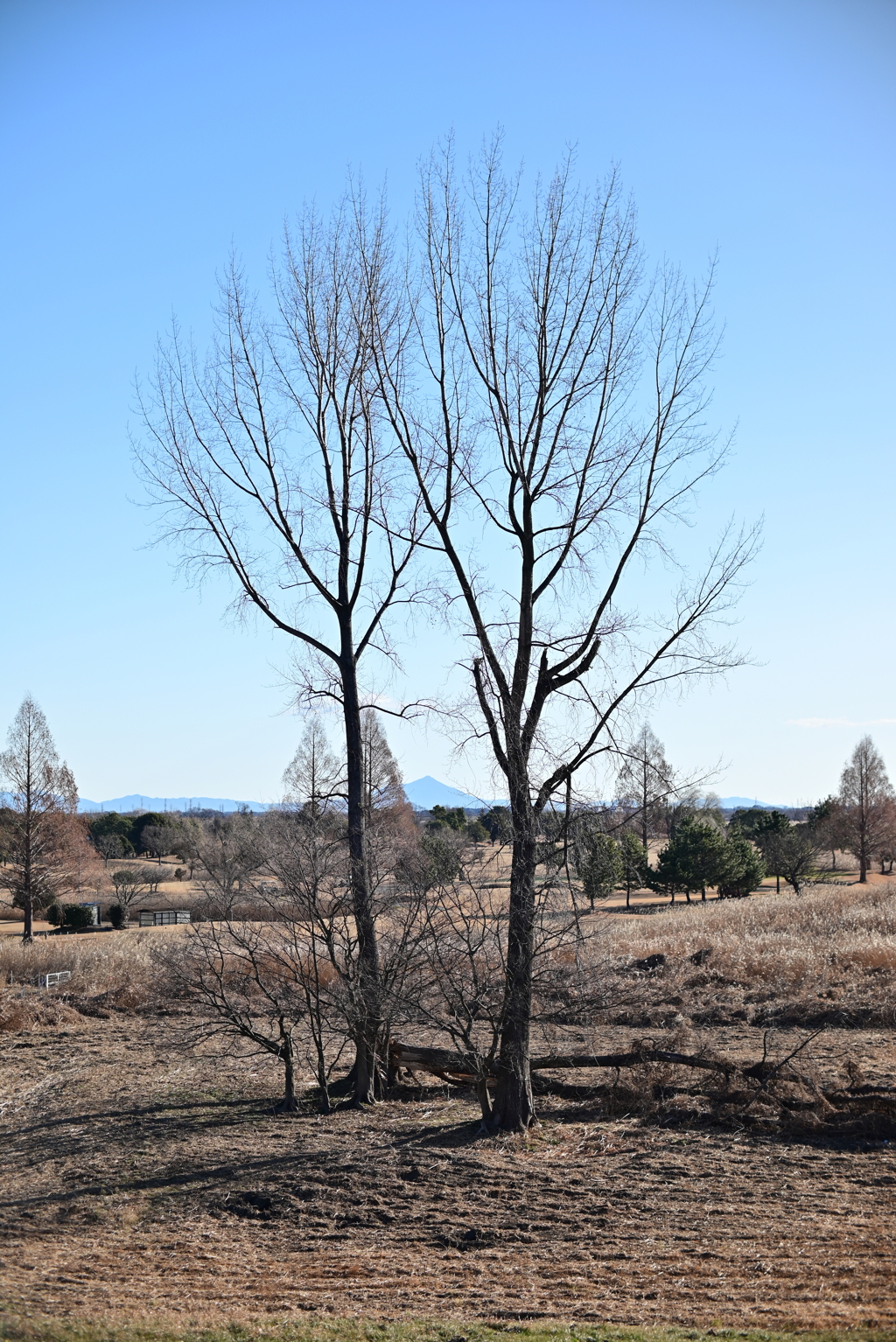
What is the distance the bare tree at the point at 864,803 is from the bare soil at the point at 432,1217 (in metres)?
43.8

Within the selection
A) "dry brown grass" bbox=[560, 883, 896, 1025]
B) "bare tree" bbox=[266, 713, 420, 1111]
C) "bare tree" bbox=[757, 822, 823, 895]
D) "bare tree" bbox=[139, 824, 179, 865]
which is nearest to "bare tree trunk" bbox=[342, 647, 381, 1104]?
"bare tree" bbox=[266, 713, 420, 1111]

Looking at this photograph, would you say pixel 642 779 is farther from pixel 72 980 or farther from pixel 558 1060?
pixel 72 980

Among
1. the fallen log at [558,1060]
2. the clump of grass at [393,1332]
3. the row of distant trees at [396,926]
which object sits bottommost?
the fallen log at [558,1060]

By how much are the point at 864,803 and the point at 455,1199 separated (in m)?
50.7

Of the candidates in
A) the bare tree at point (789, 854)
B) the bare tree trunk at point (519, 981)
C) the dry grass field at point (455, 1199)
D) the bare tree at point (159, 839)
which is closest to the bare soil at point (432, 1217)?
the dry grass field at point (455, 1199)

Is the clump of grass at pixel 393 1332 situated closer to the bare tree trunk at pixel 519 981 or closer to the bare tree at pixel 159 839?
the bare tree trunk at pixel 519 981

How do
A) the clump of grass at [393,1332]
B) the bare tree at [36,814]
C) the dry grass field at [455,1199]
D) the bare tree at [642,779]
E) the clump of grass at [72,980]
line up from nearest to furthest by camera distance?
the clump of grass at [393,1332] < the dry grass field at [455,1199] < the bare tree at [642,779] < the clump of grass at [72,980] < the bare tree at [36,814]

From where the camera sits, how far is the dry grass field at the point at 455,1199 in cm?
648

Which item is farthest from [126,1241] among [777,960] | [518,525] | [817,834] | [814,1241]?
[817,834]

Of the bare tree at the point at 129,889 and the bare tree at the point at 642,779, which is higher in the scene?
the bare tree at the point at 642,779

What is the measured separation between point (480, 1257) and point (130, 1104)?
6896mm

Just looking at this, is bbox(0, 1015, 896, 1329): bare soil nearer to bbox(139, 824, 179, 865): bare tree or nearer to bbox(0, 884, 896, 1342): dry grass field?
bbox(0, 884, 896, 1342): dry grass field

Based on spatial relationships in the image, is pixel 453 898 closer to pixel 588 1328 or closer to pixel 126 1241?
pixel 126 1241

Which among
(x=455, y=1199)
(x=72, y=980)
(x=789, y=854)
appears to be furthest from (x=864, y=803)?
(x=455, y=1199)
